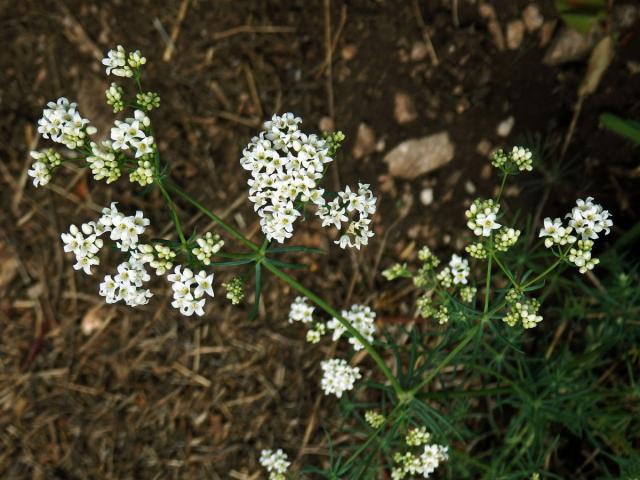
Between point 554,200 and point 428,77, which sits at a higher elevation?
point 428,77

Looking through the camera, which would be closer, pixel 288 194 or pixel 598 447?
pixel 288 194

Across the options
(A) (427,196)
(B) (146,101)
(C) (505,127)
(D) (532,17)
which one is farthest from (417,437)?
(D) (532,17)

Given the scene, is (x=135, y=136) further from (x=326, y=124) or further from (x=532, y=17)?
(x=532, y=17)

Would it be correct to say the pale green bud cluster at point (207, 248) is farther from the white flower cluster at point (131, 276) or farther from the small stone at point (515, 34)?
the small stone at point (515, 34)

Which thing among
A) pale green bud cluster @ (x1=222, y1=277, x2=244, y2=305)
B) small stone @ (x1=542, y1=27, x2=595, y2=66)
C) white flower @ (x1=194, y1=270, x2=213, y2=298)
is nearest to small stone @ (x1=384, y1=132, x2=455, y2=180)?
small stone @ (x1=542, y1=27, x2=595, y2=66)

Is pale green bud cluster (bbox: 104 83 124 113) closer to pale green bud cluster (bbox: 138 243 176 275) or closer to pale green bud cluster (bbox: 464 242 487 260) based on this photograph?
pale green bud cluster (bbox: 138 243 176 275)

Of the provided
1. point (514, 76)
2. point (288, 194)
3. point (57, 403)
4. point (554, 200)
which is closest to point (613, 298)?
point (554, 200)

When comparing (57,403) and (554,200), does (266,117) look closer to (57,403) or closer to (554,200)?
(554,200)
